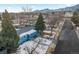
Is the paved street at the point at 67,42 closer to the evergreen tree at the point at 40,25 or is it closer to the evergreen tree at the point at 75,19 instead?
the evergreen tree at the point at 75,19

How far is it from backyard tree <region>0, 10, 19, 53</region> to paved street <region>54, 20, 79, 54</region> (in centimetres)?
53

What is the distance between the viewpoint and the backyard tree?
233 cm

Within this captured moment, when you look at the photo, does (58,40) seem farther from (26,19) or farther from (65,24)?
(26,19)

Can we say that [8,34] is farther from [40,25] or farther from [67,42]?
[67,42]

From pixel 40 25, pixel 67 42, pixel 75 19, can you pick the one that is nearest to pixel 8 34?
pixel 40 25

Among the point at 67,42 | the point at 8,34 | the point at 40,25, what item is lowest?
the point at 67,42

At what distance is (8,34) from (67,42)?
0.73 meters

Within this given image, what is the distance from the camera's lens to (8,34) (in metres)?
2.34

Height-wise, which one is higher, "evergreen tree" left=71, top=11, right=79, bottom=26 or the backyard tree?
"evergreen tree" left=71, top=11, right=79, bottom=26

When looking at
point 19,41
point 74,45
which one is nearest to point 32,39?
point 19,41

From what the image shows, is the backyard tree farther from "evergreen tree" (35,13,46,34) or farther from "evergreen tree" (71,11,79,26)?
"evergreen tree" (71,11,79,26)

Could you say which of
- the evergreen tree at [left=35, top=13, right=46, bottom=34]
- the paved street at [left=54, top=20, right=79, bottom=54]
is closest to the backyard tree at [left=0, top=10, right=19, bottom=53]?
the evergreen tree at [left=35, top=13, right=46, bottom=34]

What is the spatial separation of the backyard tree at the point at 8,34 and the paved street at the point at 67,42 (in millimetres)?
534

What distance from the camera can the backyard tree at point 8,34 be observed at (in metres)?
2.33
